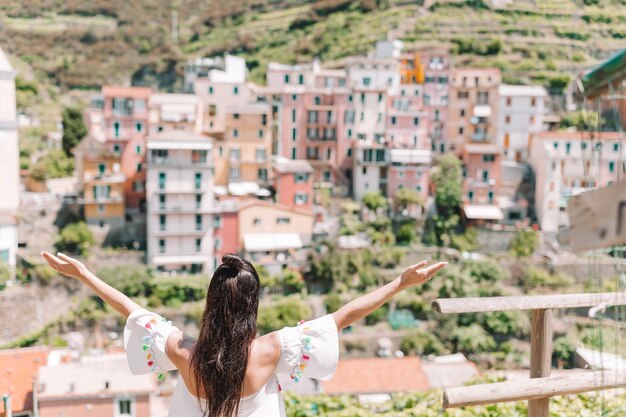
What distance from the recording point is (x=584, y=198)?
6.45 feet

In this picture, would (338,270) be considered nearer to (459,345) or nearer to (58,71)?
(459,345)

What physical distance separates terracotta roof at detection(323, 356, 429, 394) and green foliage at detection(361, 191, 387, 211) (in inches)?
381

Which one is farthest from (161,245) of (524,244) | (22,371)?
(524,244)

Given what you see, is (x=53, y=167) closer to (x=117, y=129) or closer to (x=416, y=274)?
(x=117, y=129)

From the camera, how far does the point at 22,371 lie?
11.9 metres

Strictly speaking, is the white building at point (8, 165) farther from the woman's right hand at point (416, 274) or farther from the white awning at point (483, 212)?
the woman's right hand at point (416, 274)

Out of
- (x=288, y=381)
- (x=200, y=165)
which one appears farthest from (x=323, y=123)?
(x=288, y=381)

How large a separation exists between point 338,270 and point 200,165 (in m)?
6.28

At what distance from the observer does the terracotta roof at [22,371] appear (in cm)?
1000

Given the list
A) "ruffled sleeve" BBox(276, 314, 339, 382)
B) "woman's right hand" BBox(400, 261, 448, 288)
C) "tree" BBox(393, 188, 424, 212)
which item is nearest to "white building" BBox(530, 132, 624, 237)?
"tree" BBox(393, 188, 424, 212)

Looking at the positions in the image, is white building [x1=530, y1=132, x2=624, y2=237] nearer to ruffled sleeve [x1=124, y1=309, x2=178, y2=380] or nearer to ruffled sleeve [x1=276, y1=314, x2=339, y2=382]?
ruffled sleeve [x1=276, y1=314, x2=339, y2=382]

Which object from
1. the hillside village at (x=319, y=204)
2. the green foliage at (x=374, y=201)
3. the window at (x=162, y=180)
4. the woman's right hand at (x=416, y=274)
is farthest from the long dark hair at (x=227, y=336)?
the green foliage at (x=374, y=201)

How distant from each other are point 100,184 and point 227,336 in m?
23.1

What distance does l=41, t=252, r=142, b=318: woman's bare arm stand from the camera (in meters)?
2.61
